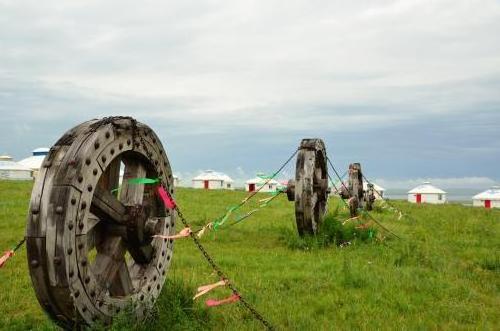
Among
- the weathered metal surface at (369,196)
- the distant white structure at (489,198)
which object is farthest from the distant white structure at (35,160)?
the distant white structure at (489,198)

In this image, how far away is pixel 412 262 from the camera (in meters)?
9.06

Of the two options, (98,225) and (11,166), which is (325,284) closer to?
(98,225)

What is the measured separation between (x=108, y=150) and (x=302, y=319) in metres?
2.77

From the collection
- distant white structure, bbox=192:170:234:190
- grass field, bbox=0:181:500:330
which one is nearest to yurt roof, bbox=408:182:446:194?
distant white structure, bbox=192:170:234:190

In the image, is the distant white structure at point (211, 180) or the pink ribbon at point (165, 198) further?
the distant white structure at point (211, 180)

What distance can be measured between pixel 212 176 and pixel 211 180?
0.83 meters

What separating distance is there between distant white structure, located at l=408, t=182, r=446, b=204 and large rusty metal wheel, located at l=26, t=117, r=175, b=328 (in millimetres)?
52086

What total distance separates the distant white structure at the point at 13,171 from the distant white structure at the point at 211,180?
678 inches

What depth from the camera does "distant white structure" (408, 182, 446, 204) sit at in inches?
2128

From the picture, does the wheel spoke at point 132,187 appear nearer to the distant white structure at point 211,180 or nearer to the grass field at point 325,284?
the grass field at point 325,284

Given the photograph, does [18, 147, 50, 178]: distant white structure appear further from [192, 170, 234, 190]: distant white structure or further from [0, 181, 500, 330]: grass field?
[0, 181, 500, 330]: grass field

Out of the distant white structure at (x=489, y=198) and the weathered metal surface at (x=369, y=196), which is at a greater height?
the distant white structure at (x=489, y=198)

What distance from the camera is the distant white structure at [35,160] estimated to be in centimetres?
4736

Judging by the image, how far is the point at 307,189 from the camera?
10562 mm
